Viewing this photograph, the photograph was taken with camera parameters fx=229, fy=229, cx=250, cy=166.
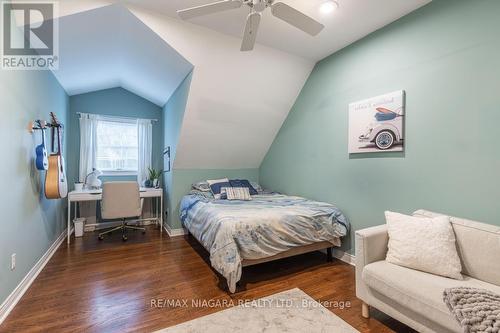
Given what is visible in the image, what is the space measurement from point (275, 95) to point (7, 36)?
285 cm

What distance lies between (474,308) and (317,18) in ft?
8.31

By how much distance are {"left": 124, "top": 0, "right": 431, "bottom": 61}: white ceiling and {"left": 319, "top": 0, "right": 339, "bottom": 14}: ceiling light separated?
0.04m

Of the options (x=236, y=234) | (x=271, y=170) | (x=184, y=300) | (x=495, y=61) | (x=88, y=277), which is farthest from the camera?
(x=271, y=170)

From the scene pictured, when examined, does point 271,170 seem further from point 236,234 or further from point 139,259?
point 139,259

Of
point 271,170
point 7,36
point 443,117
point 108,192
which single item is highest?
point 7,36

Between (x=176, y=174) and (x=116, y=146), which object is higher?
(x=116, y=146)

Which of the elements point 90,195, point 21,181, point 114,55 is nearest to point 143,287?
point 21,181

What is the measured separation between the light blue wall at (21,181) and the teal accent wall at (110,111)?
1.32 meters

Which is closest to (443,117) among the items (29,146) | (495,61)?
(495,61)

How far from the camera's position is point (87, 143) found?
4.08 metres

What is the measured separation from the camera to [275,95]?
3.49 m

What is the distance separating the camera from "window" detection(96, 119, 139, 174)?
425 cm

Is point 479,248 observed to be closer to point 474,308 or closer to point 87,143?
point 474,308

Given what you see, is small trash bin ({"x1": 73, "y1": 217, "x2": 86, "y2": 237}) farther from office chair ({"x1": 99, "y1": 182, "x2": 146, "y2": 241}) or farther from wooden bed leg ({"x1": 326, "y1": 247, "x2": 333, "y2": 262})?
wooden bed leg ({"x1": 326, "y1": 247, "x2": 333, "y2": 262})
